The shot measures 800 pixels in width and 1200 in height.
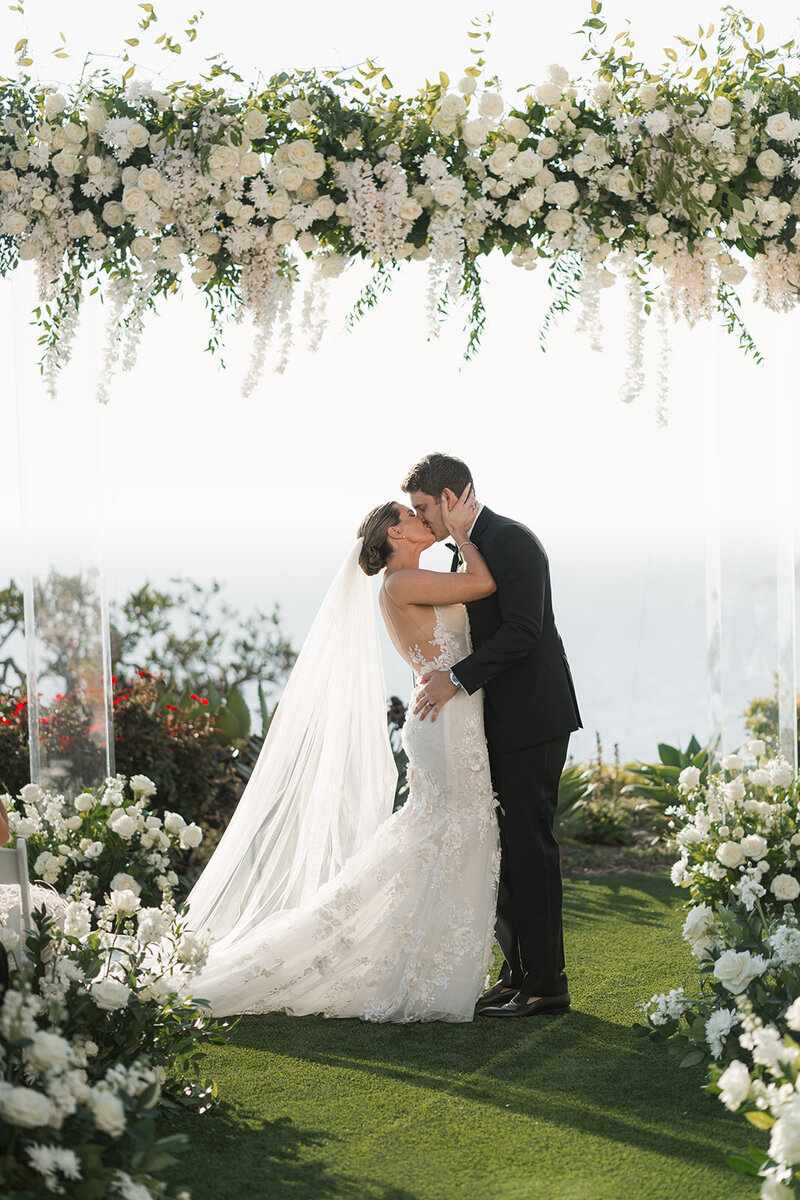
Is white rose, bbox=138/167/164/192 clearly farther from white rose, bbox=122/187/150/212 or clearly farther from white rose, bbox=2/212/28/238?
white rose, bbox=2/212/28/238

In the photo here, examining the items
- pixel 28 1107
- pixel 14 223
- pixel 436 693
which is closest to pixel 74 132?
pixel 14 223

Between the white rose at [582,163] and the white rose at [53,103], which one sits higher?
the white rose at [53,103]

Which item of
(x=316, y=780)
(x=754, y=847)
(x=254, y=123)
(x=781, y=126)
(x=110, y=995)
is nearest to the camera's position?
(x=110, y=995)

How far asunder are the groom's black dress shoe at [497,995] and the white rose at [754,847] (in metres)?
Answer: 1.18

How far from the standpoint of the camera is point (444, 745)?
443 cm

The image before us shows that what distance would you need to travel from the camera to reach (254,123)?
4.07 metres

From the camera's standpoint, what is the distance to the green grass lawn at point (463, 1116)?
2.98 meters

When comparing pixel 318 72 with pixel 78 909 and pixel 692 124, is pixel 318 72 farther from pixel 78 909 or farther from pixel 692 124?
pixel 78 909

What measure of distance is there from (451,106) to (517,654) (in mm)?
2005

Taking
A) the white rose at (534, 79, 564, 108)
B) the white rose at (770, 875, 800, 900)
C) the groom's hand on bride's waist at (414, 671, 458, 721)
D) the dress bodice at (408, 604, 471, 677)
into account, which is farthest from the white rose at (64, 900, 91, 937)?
the white rose at (534, 79, 564, 108)

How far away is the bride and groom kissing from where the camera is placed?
4281 mm

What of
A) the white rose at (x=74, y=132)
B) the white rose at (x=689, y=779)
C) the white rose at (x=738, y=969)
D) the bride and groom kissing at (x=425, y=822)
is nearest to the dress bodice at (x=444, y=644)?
the bride and groom kissing at (x=425, y=822)

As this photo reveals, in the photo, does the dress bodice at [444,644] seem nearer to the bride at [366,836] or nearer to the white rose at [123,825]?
the bride at [366,836]

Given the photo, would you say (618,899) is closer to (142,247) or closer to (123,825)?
(123,825)
